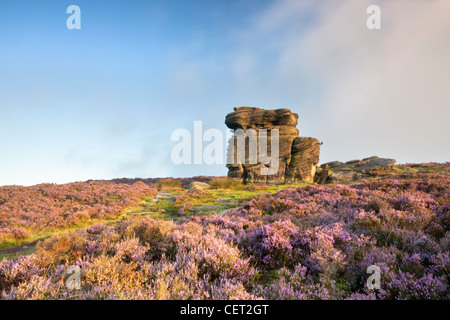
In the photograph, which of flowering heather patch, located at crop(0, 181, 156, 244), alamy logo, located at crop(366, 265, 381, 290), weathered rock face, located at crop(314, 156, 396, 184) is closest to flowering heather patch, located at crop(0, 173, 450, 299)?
alamy logo, located at crop(366, 265, 381, 290)

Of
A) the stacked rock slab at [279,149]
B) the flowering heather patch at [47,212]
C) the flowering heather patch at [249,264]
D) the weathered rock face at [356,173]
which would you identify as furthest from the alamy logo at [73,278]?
the weathered rock face at [356,173]

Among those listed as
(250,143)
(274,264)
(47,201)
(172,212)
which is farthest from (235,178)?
(274,264)

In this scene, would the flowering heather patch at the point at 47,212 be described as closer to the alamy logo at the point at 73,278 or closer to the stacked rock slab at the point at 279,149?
the alamy logo at the point at 73,278

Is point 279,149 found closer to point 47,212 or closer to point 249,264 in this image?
point 47,212

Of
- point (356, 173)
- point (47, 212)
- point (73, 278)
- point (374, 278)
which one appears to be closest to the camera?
point (374, 278)

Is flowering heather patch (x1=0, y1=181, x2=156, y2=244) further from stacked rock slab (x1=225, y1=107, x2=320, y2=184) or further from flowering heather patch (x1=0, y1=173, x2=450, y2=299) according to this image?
stacked rock slab (x1=225, y1=107, x2=320, y2=184)

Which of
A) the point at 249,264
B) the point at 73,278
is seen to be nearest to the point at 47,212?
the point at 73,278

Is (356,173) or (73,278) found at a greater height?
(356,173)

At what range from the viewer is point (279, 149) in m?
33.6

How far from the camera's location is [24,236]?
9547 mm

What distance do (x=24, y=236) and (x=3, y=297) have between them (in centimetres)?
989

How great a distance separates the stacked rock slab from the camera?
1270 inches

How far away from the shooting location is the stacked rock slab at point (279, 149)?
32.2 meters

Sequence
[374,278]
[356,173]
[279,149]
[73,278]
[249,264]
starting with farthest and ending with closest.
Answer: [279,149] → [356,173] → [249,264] → [73,278] → [374,278]
